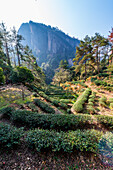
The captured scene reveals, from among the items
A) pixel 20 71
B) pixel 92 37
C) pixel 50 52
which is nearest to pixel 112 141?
pixel 20 71

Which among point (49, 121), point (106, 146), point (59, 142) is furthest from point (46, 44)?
point (106, 146)

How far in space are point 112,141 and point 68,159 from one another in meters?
1.98

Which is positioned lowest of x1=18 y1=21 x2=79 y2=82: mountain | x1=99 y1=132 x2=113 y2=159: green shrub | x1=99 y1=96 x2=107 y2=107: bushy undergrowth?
x1=99 y1=96 x2=107 y2=107: bushy undergrowth

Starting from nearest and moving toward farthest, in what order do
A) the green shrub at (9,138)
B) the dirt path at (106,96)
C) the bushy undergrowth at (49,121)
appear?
the green shrub at (9,138)
the bushy undergrowth at (49,121)
the dirt path at (106,96)

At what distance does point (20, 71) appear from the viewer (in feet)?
24.5

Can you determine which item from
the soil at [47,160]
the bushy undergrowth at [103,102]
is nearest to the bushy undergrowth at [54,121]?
the soil at [47,160]

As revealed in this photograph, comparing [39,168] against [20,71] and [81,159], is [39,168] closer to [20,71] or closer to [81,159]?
[81,159]

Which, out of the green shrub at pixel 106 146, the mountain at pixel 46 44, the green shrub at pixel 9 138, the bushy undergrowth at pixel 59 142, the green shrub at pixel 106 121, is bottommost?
the green shrub at pixel 106 121

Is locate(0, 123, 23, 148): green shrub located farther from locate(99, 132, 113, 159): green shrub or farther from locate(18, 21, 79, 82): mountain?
locate(18, 21, 79, 82): mountain

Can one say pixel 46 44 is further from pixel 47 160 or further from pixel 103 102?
pixel 47 160

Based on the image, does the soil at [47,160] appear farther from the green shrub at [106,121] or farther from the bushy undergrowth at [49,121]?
the green shrub at [106,121]

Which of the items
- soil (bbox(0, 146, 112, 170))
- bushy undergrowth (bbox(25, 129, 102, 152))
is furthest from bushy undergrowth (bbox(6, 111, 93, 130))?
soil (bbox(0, 146, 112, 170))

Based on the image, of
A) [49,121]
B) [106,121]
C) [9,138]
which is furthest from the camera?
[106,121]

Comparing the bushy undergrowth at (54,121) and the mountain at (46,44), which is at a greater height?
the mountain at (46,44)
